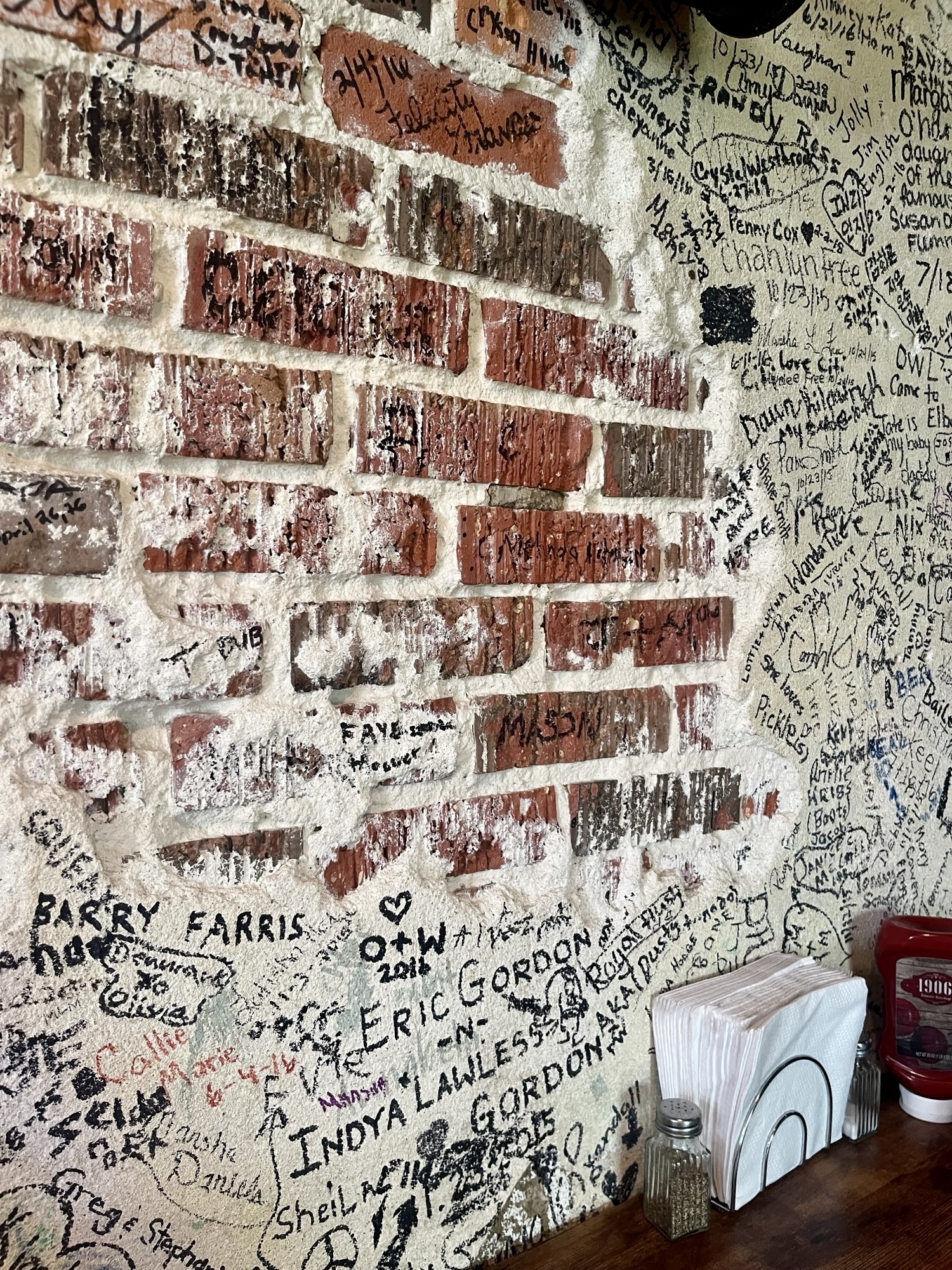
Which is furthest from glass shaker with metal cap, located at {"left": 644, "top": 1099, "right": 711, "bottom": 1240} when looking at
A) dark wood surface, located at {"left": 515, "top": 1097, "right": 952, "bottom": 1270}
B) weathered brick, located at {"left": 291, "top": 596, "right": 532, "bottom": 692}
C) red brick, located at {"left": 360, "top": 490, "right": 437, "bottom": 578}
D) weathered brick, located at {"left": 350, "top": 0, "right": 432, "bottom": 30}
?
weathered brick, located at {"left": 350, "top": 0, "right": 432, "bottom": 30}

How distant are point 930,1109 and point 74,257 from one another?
132 cm

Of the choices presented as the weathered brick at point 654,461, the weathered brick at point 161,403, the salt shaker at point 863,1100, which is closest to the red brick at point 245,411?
the weathered brick at point 161,403

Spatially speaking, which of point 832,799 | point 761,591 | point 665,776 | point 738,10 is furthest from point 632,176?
point 832,799

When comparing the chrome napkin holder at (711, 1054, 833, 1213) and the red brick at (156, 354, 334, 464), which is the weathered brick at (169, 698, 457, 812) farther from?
the chrome napkin holder at (711, 1054, 833, 1213)

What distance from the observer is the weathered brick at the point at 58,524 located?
26.3 inches

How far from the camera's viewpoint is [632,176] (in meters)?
1.01

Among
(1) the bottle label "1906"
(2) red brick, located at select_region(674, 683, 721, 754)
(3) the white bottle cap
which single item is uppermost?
(2) red brick, located at select_region(674, 683, 721, 754)

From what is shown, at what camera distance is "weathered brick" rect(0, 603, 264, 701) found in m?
0.68

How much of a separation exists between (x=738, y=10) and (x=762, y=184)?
0.22 m

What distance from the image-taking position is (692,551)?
1.07 meters

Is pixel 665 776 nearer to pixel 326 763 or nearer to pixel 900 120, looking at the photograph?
pixel 326 763

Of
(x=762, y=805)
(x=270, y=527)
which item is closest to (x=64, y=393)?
(x=270, y=527)

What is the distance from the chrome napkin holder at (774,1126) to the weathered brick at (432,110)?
945 millimetres

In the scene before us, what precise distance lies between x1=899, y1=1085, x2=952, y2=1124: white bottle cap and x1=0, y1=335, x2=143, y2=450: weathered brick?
1.20 meters
